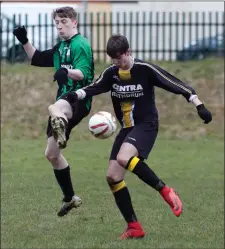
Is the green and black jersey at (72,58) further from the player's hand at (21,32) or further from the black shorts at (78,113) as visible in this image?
the player's hand at (21,32)

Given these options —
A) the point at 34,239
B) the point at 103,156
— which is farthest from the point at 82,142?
the point at 34,239

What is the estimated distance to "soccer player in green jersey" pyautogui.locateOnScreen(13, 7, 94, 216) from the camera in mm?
8641

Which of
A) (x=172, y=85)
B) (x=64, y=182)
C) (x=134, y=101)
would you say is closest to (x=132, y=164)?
(x=134, y=101)

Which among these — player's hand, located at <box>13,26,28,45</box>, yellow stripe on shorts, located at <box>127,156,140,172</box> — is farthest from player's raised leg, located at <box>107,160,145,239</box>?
player's hand, located at <box>13,26,28,45</box>

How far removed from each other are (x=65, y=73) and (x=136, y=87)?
0.87 meters

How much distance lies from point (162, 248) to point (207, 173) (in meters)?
6.84

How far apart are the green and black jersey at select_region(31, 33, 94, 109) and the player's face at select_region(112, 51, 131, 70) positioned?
437 mm

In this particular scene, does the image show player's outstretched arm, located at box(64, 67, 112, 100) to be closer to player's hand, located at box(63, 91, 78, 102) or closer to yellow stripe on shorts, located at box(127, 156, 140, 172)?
player's hand, located at box(63, 91, 78, 102)

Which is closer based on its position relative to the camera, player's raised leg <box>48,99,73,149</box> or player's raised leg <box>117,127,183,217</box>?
player's raised leg <box>48,99,73,149</box>

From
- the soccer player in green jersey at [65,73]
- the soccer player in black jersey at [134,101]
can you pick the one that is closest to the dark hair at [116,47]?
the soccer player in black jersey at [134,101]

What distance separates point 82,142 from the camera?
1992 centimetres

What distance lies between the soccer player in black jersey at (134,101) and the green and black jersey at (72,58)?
23cm

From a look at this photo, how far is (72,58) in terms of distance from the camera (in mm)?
9242

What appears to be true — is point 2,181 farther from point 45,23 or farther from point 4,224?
point 45,23
